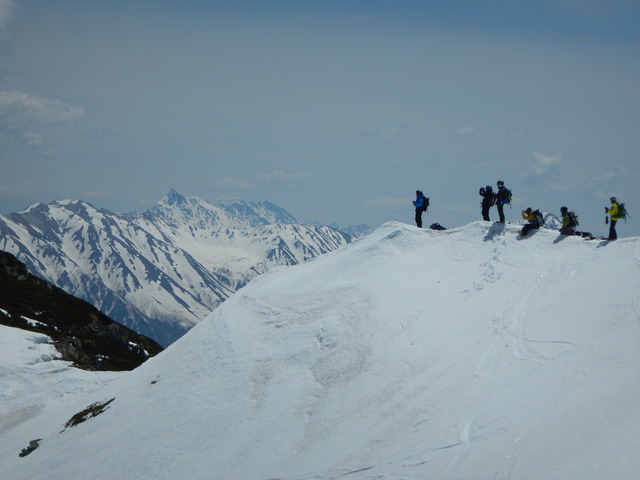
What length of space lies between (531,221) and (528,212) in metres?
0.52

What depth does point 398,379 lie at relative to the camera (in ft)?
82.0

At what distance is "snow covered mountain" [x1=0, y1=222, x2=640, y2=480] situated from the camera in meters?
19.0

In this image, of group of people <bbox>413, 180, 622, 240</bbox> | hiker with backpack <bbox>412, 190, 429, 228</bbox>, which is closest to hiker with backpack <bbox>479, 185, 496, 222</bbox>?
group of people <bbox>413, 180, 622, 240</bbox>

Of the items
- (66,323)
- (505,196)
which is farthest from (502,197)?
(66,323)

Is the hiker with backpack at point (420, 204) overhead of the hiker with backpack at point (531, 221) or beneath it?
overhead

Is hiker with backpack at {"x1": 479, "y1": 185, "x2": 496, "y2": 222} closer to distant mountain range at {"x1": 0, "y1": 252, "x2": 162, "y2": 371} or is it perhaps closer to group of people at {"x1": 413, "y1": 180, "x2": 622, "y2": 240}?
group of people at {"x1": 413, "y1": 180, "x2": 622, "y2": 240}

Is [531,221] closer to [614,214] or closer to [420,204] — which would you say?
[614,214]

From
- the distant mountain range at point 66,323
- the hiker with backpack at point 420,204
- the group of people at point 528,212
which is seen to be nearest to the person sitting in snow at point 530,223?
the group of people at point 528,212

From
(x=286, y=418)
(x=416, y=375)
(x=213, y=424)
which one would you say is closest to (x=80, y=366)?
(x=213, y=424)

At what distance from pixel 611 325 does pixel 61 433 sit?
97.8ft

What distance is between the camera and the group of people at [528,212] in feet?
96.7

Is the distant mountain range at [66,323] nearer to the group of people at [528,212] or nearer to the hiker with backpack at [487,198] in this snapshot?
the group of people at [528,212]

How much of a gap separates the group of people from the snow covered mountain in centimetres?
77

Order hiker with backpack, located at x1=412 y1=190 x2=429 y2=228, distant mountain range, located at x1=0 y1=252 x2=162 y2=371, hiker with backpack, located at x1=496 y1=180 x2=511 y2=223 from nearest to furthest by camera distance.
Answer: hiker with backpack, located at x1=496 y1=180 x2=511 y2=223
hiker with backpack, located at x1=412 y1=190 x2=429 y2=228
distant mountain range, located at x1=0 y1=252 x2=162 y2=371
